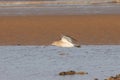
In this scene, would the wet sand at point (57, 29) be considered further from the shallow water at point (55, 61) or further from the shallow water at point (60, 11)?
the shallow water at point (60, 11)

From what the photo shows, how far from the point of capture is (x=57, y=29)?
20.5 meters

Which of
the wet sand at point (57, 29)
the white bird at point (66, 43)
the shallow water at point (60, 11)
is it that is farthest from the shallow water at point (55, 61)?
the shallow water at point (60, 11)

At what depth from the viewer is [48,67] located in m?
12.6


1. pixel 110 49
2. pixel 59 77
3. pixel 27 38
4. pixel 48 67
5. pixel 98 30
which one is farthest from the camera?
pixel 98 30

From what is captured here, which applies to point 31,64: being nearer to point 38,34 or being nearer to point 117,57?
point 117,57

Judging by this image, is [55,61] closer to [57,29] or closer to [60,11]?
[57,29]

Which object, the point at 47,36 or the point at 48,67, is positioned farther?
the point at 47,36

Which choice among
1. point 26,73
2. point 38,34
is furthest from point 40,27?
point 26,73

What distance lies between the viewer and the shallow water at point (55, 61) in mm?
11672

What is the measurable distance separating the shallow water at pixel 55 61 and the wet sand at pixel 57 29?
1.77 m

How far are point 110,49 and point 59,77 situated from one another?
4.19 meters

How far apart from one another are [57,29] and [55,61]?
7031 mm

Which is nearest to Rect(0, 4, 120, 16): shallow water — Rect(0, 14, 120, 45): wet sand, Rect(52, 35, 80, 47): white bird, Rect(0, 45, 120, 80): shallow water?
Rect(0, 14, 120, 45): wet sand

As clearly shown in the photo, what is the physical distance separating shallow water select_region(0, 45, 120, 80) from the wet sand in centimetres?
177
